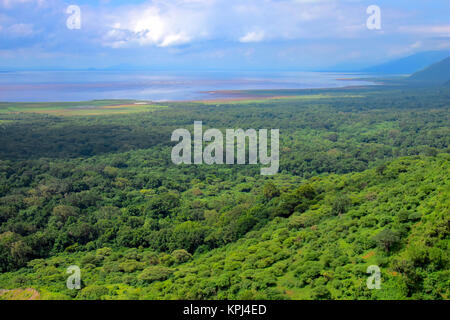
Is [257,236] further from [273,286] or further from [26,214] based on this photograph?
[26,214]

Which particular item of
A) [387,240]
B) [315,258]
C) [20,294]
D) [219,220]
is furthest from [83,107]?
[387,240]

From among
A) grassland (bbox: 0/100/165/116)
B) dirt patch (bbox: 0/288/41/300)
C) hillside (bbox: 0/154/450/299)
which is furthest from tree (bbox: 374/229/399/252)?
grassland (bbox: 0/100/165/116)

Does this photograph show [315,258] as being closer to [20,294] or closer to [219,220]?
[219,220]

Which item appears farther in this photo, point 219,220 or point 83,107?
point 83,107

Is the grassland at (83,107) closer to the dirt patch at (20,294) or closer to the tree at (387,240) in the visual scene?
the dirt patch at (20,294)

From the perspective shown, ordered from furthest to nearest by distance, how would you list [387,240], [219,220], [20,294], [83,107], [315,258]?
[83,107] → [219,220] → [20,294] → [315,258] → [387,240]

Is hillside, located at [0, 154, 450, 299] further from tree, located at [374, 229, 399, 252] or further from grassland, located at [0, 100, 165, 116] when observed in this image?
grassland, located at [0, 100, 165, 116]

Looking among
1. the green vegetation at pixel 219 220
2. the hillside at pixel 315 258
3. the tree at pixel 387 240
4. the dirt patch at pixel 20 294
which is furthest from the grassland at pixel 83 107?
the tree at pixel 387 240
